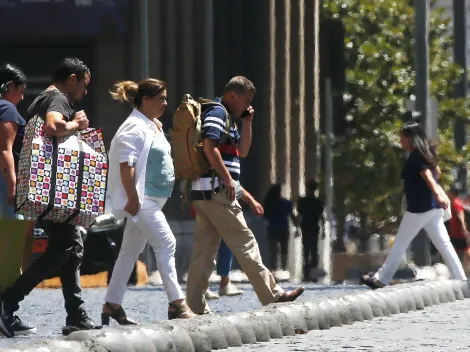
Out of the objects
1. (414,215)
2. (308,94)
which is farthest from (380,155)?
(414,215)

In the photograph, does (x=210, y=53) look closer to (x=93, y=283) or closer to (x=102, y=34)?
(x=102, y=34)

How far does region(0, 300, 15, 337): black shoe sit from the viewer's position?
10.7 meters

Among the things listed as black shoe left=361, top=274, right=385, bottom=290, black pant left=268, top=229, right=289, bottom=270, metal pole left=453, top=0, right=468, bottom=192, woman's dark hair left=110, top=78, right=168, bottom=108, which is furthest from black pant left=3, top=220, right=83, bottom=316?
metal pole left=453, top=0, right=468, bottom=192

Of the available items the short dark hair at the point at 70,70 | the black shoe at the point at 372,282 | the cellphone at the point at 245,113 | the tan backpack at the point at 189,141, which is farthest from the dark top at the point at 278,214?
the short dark hair at the point at 70,70

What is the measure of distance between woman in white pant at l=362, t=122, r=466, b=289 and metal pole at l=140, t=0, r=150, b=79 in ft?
29.5

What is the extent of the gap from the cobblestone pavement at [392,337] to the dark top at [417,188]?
2.52 m

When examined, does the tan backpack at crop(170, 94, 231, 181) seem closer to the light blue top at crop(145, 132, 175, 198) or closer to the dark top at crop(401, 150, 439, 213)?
the light blue top at crop(145, 132, 175, 198)

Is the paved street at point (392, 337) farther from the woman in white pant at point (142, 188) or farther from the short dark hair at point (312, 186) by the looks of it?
the short dark hair at point (312, 186)

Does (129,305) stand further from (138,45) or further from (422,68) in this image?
(138,45)

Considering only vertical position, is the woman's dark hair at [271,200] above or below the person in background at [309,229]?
above

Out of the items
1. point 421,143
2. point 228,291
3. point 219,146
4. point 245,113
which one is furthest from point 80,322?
point 228,291

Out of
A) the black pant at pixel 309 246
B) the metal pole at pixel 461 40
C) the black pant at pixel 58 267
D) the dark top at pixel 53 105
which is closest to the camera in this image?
the dark top at pixel 53 105

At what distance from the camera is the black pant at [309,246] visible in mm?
23641

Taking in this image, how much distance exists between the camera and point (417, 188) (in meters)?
16.0
